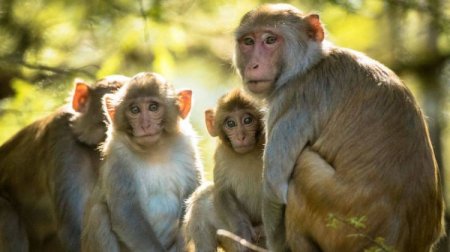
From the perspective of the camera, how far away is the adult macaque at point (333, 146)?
9.15 m

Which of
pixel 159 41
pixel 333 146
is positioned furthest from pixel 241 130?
pixel 159 41

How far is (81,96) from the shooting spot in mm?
12766

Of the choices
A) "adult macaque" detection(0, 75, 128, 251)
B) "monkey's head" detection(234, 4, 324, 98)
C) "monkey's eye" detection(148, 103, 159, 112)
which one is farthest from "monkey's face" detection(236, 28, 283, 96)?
"adult macaque" detection(0, 75, 128, 251)

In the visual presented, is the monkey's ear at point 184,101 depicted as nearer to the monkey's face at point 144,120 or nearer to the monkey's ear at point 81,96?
the monkey's face at point 144,120

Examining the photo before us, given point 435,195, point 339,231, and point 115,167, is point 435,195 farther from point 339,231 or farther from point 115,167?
point 115,167

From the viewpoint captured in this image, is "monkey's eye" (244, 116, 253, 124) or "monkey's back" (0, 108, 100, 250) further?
"monkey's back" (0, 108, 100, 250)

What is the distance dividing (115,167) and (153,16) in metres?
3.73

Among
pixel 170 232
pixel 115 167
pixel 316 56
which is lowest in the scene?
pixel 170 232

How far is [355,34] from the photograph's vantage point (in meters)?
14.0

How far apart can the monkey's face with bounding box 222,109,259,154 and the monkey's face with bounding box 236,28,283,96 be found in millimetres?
557

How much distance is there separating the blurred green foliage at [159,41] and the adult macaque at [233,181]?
9.76 feet

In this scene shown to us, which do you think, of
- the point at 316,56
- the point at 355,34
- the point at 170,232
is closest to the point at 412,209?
the point at 316,56

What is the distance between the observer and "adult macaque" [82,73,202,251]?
1069 centimetres

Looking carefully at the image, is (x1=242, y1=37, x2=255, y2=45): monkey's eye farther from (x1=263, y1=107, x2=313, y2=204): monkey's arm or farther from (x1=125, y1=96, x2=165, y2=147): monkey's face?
(x1=125, y1=96, x2=165, y2=147): monkey's face
